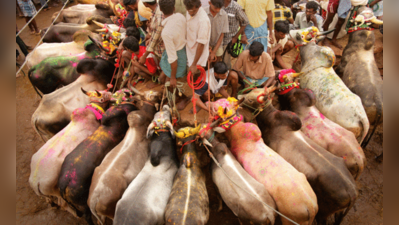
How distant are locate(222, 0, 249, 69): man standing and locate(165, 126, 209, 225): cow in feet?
6.96

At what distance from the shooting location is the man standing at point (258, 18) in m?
4.77

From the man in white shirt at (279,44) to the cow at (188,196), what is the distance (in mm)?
2947

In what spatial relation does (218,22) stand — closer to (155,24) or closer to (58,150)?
(155,24)

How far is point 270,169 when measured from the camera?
11.0ft

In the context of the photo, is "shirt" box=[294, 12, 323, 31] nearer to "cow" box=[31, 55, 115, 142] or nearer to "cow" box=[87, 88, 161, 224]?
"cow" box=[87, 88, 161, 224]

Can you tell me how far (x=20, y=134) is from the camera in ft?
18.5

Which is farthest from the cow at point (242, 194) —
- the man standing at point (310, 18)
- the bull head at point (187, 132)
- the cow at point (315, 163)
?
the man standing at point (310, 18)

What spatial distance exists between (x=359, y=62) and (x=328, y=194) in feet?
11.2

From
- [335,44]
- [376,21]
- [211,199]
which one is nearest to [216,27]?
[211,199]

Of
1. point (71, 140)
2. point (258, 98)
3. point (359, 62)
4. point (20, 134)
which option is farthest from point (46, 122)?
point (359, 62)

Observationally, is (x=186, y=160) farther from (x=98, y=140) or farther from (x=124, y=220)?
(x=98, y=140)

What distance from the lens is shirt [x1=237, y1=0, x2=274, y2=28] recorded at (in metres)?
4.75

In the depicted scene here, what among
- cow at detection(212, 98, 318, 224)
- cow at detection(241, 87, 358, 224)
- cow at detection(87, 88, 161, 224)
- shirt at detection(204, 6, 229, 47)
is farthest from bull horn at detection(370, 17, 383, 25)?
cow at detection(87, 88, 161, 224)

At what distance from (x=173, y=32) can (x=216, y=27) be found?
1.06m
